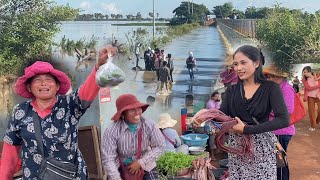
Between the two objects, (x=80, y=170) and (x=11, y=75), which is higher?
(x=11, y=75)

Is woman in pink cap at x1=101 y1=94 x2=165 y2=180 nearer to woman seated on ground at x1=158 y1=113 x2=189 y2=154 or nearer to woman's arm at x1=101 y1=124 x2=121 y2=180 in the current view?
woman's arm at x1=101 y1=124 x2=121 y2=180

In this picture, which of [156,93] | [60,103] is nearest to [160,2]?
[156,93]

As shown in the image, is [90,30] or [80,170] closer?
[80,170]

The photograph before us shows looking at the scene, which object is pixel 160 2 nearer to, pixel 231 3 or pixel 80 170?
pixel 231 3

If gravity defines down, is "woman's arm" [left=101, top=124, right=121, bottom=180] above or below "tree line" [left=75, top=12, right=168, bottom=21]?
below

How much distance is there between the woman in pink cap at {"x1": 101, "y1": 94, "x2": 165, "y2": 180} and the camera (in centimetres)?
329

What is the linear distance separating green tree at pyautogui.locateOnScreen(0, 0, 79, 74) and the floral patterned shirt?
2.60 meters

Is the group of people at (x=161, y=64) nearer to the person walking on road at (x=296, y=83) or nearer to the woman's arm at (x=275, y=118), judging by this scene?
the woman's arm at (x=275, y=118)

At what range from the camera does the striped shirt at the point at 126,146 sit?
10.8ft

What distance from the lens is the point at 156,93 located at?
6.45 m

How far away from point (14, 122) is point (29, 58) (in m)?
2.63

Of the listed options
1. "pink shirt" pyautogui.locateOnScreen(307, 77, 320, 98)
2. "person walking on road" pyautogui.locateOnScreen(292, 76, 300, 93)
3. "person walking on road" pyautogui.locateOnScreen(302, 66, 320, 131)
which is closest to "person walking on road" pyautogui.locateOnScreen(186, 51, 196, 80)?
"person walking on road" pyautogui.locateOnScreen(302, 66, 320, 131)

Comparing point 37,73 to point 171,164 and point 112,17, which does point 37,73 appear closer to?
point 171,164

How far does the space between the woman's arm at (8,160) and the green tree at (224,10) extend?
5362mm
